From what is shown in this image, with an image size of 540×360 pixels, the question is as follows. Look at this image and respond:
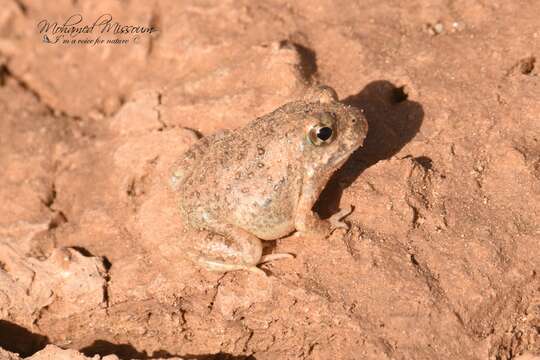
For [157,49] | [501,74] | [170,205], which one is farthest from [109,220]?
[501,74]

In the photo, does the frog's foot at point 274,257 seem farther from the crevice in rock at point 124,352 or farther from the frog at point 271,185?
the crevice in rock at point 124,352

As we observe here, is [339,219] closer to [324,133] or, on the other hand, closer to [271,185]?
[271,185]

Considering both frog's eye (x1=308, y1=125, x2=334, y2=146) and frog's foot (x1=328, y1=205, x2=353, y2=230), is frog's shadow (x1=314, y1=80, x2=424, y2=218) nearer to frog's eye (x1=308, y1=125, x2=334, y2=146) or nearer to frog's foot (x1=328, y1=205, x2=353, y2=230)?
frog's foot (x1=328, y1=205, x2=353, y2=230)

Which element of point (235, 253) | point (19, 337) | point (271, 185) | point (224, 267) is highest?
point (271, 185)

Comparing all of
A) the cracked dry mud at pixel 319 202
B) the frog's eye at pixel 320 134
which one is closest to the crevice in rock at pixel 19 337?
the cracked dry mud at pixel 319 202

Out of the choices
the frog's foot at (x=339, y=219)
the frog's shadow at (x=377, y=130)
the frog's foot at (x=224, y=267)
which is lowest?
the frog's foot at (x=224, y=267)

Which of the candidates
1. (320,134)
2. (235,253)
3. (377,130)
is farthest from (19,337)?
(377,130)

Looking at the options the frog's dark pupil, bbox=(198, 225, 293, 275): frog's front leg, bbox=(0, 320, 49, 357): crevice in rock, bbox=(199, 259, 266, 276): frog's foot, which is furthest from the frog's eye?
bbox=(0, 320, 49, 357): crevice in rock

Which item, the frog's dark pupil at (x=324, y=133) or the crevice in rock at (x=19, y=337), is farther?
the crevice in rock at (x=19, y=337)
